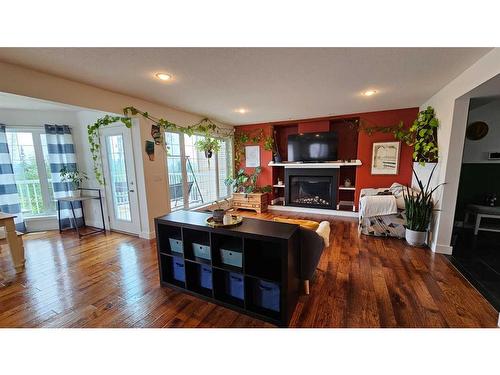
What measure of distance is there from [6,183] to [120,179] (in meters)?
1.94

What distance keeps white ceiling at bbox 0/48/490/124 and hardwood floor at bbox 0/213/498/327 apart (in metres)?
2.23

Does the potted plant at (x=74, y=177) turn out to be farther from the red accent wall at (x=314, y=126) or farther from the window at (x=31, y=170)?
the red accent wall at (x=314, y=126)

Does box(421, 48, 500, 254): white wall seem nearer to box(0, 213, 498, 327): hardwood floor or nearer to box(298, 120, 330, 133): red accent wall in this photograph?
box(0, 213, 498, 327): hardwood floor

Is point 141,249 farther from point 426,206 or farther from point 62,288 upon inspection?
point 426,206

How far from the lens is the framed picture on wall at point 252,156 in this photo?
5469 millimetres

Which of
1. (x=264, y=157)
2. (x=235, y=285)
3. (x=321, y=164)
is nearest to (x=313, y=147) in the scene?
(x=321, y=164)

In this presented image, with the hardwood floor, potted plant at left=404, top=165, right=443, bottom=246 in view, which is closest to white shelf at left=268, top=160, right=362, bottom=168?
potted plant at left=404, top=165, right=443, bottom=246

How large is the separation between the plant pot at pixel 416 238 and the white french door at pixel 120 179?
4.34m

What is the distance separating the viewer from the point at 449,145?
2.56 m

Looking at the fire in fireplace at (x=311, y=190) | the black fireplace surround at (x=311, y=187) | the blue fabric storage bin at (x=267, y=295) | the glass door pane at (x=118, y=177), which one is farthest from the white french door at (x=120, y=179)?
the fire in fireplace at (x=311, y=190)

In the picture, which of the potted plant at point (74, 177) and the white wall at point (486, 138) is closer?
the white wall at point (486, 138)

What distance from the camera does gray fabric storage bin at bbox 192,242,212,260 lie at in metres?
1.83

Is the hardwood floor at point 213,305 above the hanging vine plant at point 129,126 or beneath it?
beneath
